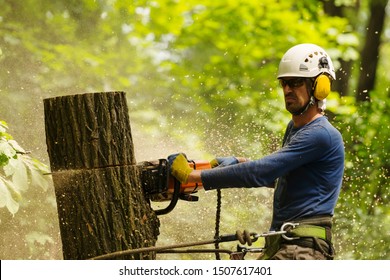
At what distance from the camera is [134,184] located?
2859mm

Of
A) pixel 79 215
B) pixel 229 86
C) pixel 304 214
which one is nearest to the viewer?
pixel 79 215

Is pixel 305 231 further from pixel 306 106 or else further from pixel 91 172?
pixel 91 172

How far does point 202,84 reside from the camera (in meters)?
9.23

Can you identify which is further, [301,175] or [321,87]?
[321,87]

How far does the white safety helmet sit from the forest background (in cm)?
498

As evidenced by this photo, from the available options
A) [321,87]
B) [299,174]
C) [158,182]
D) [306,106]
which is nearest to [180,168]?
[158,182]

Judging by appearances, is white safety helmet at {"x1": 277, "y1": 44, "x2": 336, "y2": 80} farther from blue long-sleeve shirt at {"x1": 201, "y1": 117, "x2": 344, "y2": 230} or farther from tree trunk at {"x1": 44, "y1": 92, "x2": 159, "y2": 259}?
tree trunk at {"x1": 44, "y1": 92, "x2": 159, "y2": 259}

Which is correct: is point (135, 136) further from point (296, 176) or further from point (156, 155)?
point (296, 176)

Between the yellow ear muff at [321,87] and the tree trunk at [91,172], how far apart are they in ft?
3.15

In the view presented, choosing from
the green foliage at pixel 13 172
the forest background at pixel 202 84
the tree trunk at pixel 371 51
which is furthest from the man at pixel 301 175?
the tree trunk at pixel 371 51

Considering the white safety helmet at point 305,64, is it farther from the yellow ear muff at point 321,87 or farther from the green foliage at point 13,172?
the green foliage at point 13,172

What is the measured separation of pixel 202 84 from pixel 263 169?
20.9ft
